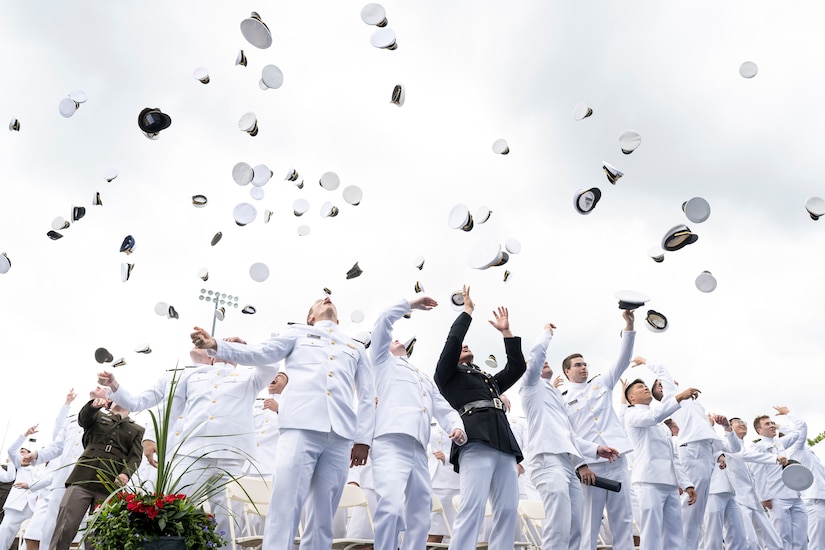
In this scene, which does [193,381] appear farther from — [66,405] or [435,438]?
[66,405]

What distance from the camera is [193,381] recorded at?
234 inches

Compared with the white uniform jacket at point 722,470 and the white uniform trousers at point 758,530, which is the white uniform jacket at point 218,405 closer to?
the white uniform jacket at point 722,470

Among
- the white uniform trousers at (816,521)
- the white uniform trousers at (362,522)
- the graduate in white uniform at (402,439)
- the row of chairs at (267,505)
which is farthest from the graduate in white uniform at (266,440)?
the white uniform trousers at (816,521)

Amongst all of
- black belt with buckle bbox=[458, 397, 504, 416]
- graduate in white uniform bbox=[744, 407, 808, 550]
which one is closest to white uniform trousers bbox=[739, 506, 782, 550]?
graduate in white uniform bbox=[744, 407, 808, 550]

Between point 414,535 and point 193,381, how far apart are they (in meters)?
2.31

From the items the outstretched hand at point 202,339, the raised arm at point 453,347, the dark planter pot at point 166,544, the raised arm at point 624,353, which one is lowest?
the dark planter pot at point 166,544

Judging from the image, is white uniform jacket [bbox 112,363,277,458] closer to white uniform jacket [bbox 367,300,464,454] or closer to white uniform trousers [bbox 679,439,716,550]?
white uniform jacket [bbox 367,300,464,454]

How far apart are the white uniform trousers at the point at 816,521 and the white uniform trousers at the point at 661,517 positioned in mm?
6192

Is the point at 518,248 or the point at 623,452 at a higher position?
the point at 518,248

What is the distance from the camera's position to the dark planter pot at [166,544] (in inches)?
135

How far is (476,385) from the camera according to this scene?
18.4 feet

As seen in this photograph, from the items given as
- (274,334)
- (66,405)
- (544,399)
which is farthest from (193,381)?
(66,405)

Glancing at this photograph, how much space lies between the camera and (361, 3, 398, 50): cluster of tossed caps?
23.9 ft

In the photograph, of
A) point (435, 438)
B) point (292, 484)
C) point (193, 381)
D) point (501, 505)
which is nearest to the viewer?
point (292, 484)
